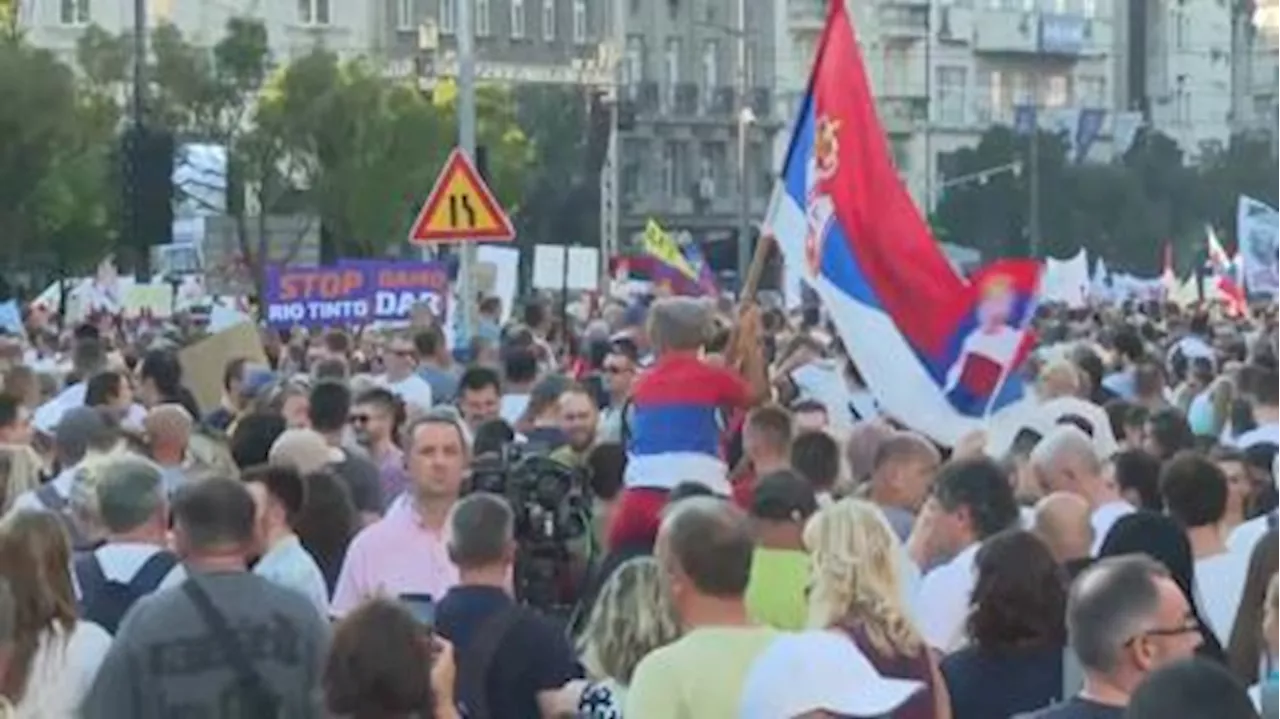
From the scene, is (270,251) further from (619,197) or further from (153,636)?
(153,636)

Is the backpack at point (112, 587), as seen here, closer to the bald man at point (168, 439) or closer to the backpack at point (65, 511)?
the backpack at point (65, 511)

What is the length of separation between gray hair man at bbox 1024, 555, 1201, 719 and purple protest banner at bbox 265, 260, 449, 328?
1987cm

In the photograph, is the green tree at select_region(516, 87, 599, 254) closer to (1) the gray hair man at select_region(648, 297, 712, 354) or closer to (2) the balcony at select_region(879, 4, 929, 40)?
(2) the balcony at select_region(879, 4, 929, 40)

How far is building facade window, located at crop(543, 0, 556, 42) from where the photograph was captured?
3479 inches

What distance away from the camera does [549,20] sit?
88688 mm

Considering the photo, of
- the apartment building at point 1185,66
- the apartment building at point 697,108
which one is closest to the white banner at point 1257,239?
the apartment building at point 697,108

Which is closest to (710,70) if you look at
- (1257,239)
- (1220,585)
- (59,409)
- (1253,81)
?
(1253,81)

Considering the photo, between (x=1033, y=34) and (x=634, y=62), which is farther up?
(x=1033, y=34)

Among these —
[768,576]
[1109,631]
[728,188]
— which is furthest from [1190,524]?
[728,188]

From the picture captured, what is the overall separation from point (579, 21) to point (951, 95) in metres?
16.3


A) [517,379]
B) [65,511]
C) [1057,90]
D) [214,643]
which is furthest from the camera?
[1057,90]

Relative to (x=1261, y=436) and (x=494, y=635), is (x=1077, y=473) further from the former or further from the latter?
(x=1261, y=436)

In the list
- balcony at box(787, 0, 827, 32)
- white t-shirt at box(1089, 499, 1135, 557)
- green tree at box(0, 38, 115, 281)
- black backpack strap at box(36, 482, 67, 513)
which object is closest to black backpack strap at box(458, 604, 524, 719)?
white t-shirt at box(1089, 499, 1135, 557)

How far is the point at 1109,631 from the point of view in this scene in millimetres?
6652
